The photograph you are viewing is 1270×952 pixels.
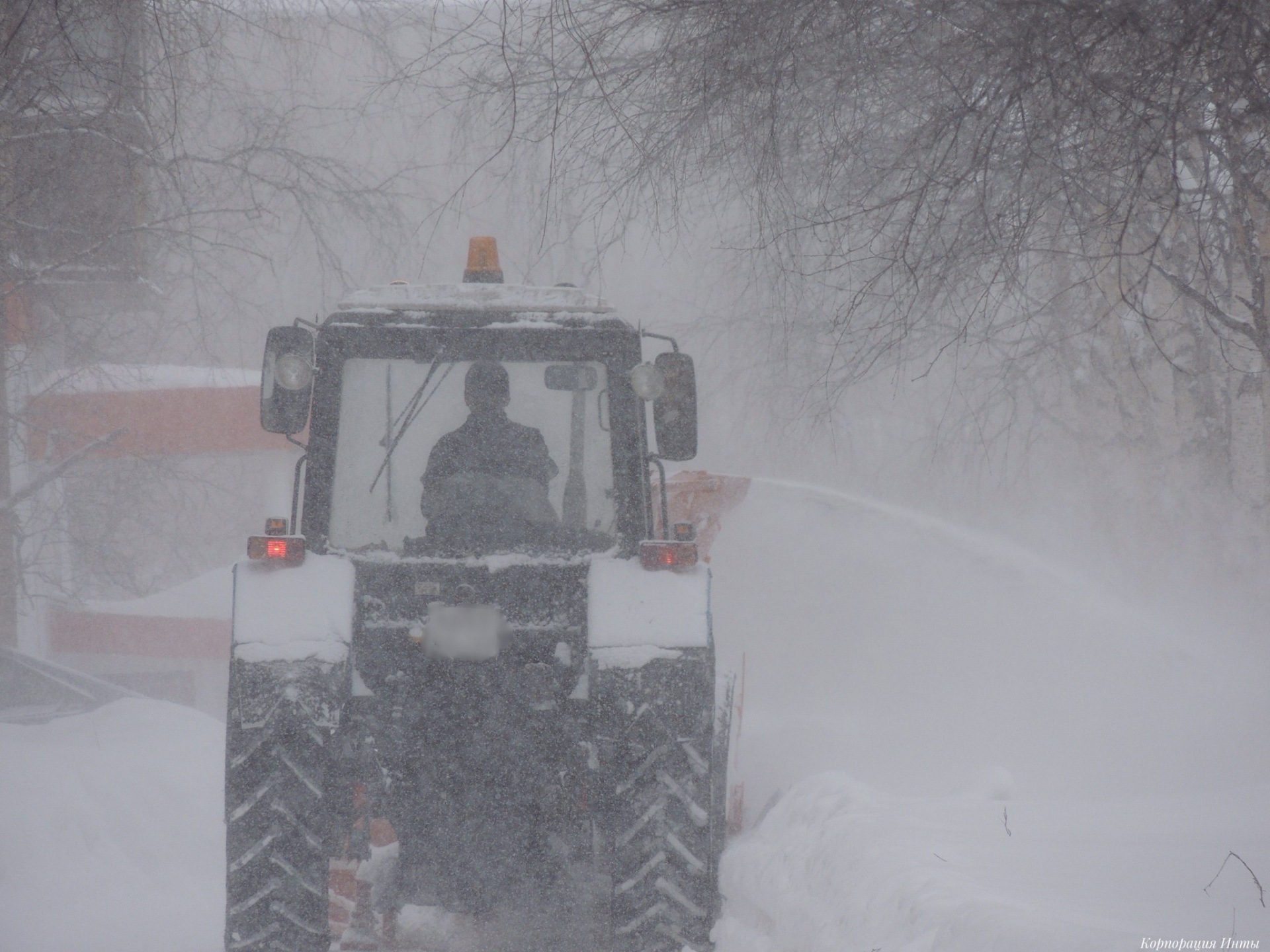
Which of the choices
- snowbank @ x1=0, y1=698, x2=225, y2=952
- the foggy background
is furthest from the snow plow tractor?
snowbank @ x1=0, y1=698, x2=225, y2=952

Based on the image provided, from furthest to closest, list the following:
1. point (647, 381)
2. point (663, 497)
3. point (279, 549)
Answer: point (663, 497)
point (647, 381)
point (279, 549)

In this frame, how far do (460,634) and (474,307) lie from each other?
1222 millimetres

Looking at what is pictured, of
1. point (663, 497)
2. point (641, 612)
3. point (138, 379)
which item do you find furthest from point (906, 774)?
point (138, 379)

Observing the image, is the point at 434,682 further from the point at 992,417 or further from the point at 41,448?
the point at 992,417

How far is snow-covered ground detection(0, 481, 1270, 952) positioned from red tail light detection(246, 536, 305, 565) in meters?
2.20

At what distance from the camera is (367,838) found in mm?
4109

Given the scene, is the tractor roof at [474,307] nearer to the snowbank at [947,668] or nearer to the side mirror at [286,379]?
the side mirror at [286,379]

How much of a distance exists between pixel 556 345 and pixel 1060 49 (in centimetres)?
195

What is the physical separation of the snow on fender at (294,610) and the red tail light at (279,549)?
0.07 ft

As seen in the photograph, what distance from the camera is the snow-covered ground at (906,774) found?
346 centimetres

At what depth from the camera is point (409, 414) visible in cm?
405

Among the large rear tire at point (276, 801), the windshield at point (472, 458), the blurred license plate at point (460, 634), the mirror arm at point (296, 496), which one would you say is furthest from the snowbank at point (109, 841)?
the windshield at point (472, 458)

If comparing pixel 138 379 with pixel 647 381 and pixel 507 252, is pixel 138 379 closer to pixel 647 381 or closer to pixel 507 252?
pixel 507 252

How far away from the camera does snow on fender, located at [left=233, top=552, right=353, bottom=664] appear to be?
3.44m
